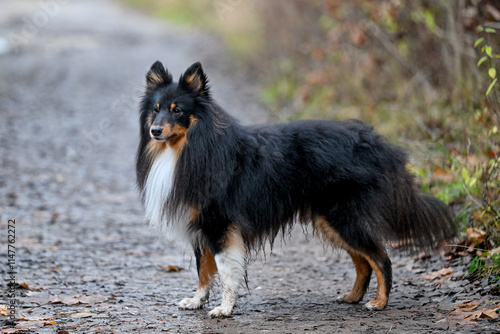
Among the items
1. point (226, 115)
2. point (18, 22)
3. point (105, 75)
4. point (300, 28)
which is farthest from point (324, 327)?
point (18, 22)

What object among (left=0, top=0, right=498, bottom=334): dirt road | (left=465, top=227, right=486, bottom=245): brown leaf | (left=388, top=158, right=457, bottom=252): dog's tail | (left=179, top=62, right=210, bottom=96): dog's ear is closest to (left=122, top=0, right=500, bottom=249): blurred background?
(left=465, top=227, right=486, bottom=245): brown leaf

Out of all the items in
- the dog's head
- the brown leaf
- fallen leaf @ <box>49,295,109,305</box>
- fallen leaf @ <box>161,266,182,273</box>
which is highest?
the dog's head

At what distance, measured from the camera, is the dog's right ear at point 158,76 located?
202 inches

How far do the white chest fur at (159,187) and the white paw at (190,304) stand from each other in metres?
0.69

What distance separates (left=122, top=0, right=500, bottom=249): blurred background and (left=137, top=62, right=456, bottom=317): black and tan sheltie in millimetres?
962

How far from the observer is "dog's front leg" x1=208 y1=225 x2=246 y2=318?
4.93 meters

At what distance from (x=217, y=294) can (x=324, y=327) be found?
159 cm

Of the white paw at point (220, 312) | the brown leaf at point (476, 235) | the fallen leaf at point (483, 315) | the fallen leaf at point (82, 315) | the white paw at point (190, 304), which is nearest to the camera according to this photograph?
the fallen leaf at point (483, 315)

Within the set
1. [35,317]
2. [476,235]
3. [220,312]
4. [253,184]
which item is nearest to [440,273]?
[476,235]

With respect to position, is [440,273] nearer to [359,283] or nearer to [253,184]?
[359,283]

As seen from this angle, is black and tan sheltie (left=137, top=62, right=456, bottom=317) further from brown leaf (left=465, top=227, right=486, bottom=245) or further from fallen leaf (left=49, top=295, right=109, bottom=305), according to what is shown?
fallen leaf (left=49, top=295, right=109, bottom=305)

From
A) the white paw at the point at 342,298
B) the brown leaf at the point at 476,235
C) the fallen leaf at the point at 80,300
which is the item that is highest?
the brown leaf at the point at 476,235

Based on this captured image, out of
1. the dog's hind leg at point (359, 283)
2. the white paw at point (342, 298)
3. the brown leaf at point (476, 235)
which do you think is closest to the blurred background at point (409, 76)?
the brown leaf at point (476, 235)

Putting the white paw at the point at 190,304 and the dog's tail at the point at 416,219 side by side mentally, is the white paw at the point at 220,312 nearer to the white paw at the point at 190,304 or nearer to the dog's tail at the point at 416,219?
the white paw at the point at 190,304
